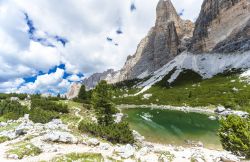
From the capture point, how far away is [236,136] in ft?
95.9

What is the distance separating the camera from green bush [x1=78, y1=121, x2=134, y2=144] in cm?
3872

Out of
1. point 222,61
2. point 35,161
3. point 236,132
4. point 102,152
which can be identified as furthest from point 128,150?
point 222,61

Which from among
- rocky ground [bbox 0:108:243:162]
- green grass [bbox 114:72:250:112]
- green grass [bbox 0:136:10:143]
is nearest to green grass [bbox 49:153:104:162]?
rocky ground [bbox 0:108:243:162]

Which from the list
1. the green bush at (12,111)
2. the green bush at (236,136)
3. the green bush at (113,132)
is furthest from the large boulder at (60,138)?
the green bush at (12,111)

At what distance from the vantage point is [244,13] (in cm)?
19738

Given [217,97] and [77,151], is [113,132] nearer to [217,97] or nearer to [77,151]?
[77,151]

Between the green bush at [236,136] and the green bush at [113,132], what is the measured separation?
1542 centimetres

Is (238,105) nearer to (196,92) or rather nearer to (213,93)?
(213,93)

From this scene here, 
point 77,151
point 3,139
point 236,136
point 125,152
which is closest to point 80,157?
point 77,151

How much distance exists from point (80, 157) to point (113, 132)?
1194cm

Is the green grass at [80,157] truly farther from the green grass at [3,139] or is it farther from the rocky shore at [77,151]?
the green grass at [3,139]

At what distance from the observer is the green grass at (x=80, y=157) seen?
86.3 ft

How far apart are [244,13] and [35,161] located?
715 ft

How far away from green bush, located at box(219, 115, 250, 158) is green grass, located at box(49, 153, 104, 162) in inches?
673
